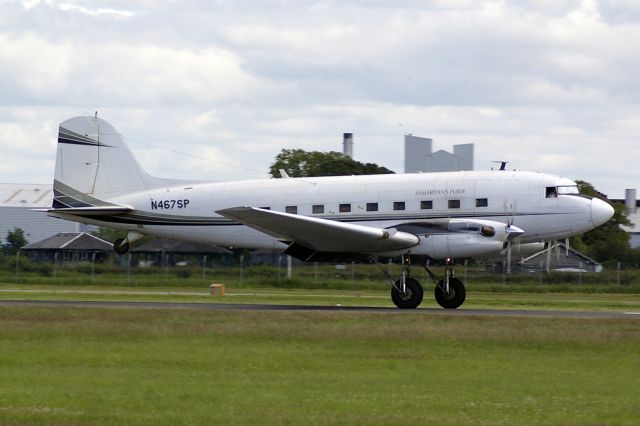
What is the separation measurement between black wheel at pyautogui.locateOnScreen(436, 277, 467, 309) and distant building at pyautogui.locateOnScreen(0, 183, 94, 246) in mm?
75380

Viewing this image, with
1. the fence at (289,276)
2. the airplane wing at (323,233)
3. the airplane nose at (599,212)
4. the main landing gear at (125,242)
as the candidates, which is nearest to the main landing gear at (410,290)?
the airplane wing at (323,233)

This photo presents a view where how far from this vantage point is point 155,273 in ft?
172

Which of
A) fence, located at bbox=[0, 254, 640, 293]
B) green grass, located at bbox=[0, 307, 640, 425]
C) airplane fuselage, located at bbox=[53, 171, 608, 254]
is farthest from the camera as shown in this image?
fence, located at bbox=[0, 254, 640, 293]

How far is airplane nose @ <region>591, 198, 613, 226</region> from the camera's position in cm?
3022

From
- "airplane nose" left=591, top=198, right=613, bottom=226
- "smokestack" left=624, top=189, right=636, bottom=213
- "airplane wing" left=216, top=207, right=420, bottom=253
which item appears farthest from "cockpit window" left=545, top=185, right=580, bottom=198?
"smokestack" left=624, top=189, right=636, bottom=213

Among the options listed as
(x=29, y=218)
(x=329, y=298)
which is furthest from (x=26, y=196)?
(x=329, y=298)

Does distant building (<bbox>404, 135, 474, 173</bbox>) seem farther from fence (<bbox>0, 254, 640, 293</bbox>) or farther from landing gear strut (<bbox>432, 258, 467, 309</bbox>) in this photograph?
landing gear strut (<bbox>432, 258, 467, 309</bbox>)

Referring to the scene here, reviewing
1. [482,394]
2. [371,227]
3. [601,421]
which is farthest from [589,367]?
[371,227]

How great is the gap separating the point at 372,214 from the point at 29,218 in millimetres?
80694

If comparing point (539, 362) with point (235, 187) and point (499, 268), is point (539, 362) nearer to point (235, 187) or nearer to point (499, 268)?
point (235, 187)

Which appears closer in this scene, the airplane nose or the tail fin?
the airplane nose

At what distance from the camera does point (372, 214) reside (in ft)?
102

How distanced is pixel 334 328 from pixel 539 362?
224 inches

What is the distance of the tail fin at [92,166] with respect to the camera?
35.4 m
